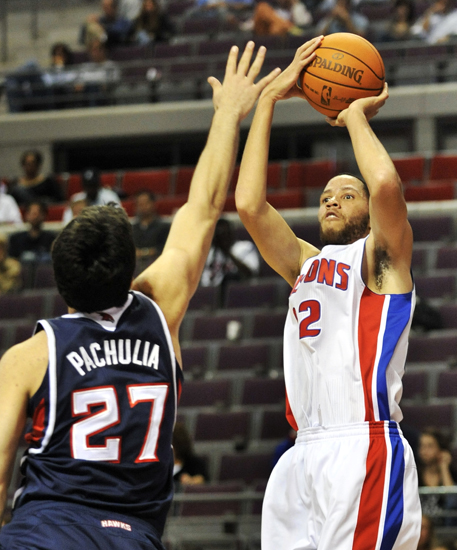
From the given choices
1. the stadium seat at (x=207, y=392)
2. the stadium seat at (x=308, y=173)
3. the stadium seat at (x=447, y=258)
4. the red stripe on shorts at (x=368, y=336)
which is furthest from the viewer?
the stadium seat at (x=308, y=173)

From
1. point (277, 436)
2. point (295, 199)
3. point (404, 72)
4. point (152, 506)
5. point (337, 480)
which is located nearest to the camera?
point (152, 506)

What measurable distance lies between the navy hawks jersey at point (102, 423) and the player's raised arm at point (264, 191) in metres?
1.11

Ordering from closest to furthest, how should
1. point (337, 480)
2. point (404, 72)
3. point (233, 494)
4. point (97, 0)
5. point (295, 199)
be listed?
point (337, 480) → point (233, 494) → point (295, 199) → point (404, 72) → point (97, 0)

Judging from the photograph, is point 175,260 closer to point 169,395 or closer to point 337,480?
point 169,395

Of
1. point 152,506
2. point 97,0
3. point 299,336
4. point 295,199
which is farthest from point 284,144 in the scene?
point 152,506

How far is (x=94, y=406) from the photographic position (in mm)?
2309

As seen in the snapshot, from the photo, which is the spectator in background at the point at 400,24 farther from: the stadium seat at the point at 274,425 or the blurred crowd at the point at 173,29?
the stadium seat at the point at 274,425

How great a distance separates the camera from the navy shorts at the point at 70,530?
2.17 metres

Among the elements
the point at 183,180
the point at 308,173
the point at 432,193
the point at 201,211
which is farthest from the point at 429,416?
the point at 183,180

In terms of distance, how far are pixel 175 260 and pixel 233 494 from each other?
4.48 m

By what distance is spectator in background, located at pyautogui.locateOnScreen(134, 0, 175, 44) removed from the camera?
47.0ft

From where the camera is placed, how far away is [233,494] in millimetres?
6832

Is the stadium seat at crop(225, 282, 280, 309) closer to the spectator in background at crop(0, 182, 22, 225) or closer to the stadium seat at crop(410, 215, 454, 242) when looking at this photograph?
the stadium seat at crop(410, 215, 454, 242)

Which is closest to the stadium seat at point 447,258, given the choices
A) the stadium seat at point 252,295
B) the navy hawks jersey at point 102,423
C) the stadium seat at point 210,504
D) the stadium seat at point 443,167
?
the stadium seat at point 252,295
